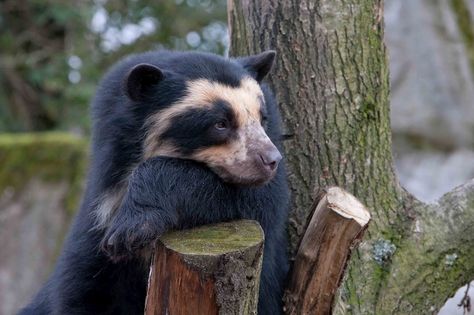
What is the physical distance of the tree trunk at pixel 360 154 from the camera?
3.96m

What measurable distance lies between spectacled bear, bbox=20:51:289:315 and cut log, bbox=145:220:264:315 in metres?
0.31

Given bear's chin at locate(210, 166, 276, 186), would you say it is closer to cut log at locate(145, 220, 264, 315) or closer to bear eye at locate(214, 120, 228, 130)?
bear eye at locate(214, 120, 228, 130)

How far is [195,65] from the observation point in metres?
3.71

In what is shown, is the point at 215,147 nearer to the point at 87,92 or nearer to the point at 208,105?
the point at 208,105

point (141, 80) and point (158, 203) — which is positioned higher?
point (141, 80)

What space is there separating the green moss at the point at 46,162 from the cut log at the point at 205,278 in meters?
5.76

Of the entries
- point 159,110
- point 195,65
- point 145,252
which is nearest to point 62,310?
point 145,252

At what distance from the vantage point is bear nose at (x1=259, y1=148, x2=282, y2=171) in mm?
3455

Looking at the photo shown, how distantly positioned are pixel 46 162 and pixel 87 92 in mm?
2427

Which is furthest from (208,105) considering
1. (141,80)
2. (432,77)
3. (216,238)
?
(432,77)

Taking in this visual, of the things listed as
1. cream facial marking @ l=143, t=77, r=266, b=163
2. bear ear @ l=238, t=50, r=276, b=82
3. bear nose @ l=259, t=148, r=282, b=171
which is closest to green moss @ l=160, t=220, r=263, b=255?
bear nose @ l=259, t=148, r=282, b=171

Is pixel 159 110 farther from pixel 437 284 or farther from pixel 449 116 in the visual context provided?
pixel 449 116

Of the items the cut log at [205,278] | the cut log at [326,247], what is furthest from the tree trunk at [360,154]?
the cut log at [205,278]

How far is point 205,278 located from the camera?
114 inches
